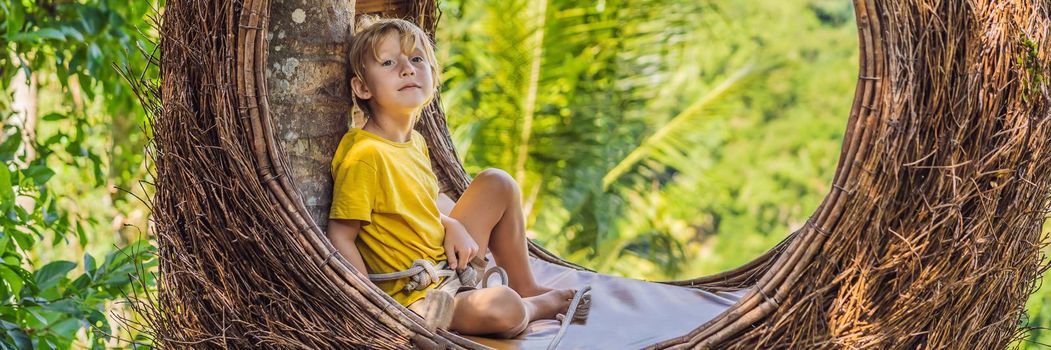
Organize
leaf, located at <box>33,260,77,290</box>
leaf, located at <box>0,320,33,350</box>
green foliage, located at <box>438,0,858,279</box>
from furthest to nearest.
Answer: green foliage, located at <box>438,0,858,279</box> → leaf, located at <box>33,260,77,290</box> → leaf, located at <box>0,320,33,350</box>

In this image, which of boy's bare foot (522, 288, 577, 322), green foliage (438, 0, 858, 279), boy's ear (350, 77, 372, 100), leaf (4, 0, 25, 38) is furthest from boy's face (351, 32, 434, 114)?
green foliage (438, 0, 858, 279)

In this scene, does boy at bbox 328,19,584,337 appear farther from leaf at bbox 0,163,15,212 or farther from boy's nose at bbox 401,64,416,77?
leaf at bbox 0,163,15,212

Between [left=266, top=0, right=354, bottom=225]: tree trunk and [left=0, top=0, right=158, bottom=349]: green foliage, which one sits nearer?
[left=266, top=0, right=354, bottom=225]: tree trunk

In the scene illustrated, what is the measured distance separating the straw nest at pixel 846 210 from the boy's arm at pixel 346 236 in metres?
0.18

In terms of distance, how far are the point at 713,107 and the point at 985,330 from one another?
14.1 feet

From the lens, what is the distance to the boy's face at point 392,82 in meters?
1.93

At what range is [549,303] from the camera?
2.01 meters

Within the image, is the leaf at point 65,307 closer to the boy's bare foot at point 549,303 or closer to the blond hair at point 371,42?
the blond hair at point 371,42

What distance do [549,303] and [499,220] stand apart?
20 cm

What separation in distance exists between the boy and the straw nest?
19cm

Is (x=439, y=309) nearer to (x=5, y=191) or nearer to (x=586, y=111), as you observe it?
(x=5, y=191)

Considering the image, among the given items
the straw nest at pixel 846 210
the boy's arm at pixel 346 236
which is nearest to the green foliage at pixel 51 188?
the straw nest at pixel 846 210

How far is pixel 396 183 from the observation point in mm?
1903

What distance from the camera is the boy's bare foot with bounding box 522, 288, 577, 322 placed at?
6.50 feet
